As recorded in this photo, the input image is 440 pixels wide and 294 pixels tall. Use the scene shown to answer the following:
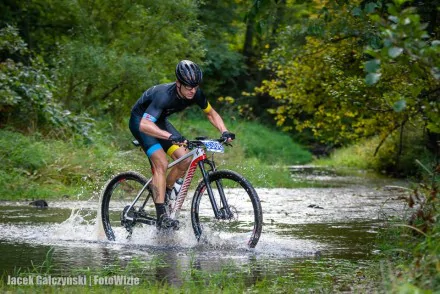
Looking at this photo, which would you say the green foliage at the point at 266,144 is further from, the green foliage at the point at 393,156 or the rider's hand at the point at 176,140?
the rider's hand at the point at 176,140

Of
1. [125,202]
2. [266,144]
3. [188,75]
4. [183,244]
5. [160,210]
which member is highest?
[188,75]

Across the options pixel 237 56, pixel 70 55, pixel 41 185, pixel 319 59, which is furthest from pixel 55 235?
pixel 237 56

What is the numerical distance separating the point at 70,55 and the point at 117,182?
40.8 ft

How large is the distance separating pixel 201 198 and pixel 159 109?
3.63ft

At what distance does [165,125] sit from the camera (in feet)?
32.1

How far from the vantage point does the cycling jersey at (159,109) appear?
9.46m

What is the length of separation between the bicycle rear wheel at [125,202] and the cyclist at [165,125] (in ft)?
1.04

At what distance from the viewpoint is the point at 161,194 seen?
9648mm

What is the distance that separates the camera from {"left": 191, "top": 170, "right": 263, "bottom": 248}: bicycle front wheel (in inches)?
357

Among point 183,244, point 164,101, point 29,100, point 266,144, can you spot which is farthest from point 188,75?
point 266,144

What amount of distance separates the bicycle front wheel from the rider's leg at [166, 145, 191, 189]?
0.34 meters

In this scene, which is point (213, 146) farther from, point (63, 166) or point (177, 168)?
point (63, 166)

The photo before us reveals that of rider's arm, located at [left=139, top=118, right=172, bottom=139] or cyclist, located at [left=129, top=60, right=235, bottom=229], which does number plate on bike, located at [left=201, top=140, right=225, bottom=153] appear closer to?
cyclist, located at [left=129, top=60, right=235, bottom=229]

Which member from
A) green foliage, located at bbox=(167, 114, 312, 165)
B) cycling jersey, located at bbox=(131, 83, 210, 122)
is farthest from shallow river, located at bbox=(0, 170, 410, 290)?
green foliage, located at bbox=(167, 114, 312, 165)
